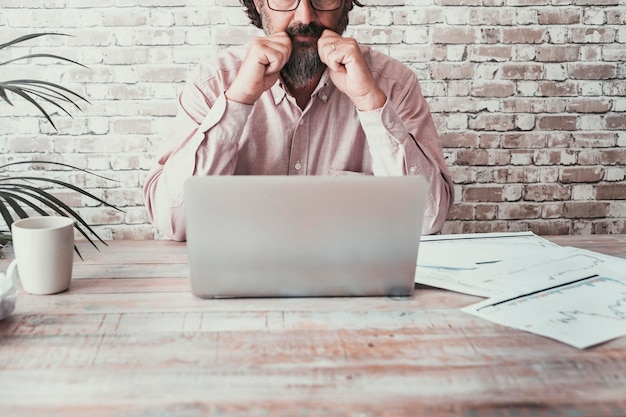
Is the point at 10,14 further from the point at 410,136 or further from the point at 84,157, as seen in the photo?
the point at 410,136

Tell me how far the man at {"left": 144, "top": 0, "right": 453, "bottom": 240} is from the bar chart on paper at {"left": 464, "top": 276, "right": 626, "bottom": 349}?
60 centimetres

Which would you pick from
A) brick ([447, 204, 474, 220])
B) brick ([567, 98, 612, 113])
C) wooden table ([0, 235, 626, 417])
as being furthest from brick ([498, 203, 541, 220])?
wooden table ([0, 235, 626, 417])

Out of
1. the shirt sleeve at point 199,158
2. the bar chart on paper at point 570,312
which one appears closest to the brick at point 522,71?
the shirt sleeve at point 199,158

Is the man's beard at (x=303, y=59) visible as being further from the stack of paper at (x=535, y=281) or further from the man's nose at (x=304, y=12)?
the stack of paper at (x=535, y=281)

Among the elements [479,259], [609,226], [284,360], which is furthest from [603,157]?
[284,360]

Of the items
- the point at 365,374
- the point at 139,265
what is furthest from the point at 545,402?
the point at 139,265

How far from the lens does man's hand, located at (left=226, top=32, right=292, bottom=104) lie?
1600 millimetres

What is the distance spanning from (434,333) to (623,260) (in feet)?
1.96

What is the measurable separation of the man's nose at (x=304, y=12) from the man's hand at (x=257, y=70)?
20 centimetres

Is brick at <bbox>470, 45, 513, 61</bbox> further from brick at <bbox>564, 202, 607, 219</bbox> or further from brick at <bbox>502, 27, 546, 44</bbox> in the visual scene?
brick at <bbox>564, 202, 607, 219</bbox>

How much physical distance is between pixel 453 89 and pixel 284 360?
219 centimetres

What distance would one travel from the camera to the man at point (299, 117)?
162cm

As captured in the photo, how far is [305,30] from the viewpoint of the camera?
1.81 metres

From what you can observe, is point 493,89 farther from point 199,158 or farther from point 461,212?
point 199,158
